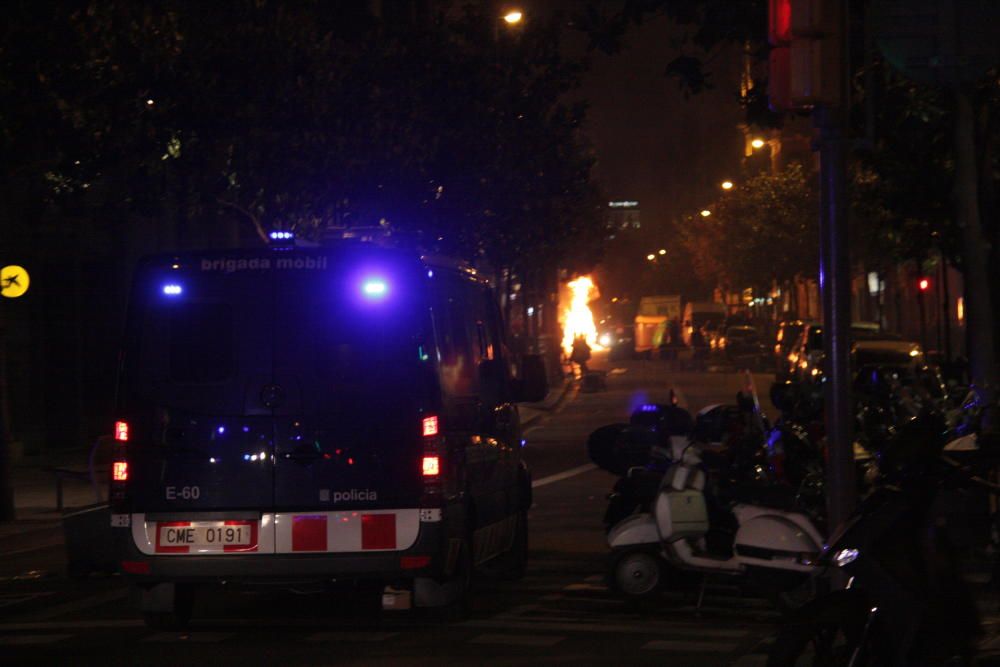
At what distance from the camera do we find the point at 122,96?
62.8ft

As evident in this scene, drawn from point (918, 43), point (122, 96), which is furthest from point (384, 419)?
point (122, 96)

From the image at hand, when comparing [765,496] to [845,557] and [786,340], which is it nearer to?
[845,557]

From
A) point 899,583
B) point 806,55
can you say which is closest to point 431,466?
point 806,55

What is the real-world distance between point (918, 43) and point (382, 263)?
4207mm

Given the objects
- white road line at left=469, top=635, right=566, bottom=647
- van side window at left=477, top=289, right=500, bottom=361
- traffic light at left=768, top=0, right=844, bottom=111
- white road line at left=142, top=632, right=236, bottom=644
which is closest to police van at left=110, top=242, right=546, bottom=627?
white road line at left=142, top=632, right=236, bottom=644

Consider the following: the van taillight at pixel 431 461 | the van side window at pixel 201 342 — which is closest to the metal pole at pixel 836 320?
the van taillight at pixel 431 461

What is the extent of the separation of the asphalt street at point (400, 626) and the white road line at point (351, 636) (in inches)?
0.4

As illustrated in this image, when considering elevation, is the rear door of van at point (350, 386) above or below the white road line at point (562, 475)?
above

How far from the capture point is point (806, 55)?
26.7 feet

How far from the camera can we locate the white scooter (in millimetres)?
9570

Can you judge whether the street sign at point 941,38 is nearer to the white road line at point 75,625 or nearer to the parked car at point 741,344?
the white road line at point 75,625

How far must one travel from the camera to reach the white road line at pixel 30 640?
956 centimetres

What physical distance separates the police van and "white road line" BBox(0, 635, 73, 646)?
621 mm

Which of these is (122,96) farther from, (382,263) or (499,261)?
(499,261)
